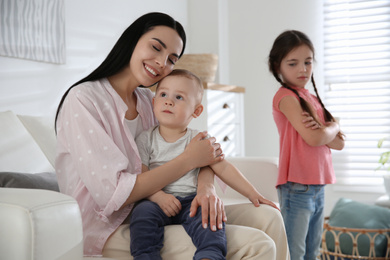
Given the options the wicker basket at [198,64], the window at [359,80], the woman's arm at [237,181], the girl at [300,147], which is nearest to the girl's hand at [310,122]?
the girl at [300,147]

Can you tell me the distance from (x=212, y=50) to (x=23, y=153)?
7.72 ft

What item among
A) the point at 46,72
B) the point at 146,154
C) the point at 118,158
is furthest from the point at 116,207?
the point at 46,72

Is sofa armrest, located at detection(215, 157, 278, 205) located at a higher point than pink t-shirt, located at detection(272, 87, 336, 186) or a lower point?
lower

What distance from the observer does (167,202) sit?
1.25 metres

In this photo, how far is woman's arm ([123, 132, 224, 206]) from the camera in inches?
48.6

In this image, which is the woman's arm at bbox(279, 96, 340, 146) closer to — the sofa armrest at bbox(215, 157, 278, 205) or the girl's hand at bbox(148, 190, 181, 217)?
the sofa armrest at bbox(215, 157, 278, 205)

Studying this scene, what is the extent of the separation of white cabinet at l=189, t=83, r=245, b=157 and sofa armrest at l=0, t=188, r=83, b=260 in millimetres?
2042

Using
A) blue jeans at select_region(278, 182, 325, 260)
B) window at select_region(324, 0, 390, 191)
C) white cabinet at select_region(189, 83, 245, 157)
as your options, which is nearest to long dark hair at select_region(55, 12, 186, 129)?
blue jeans at select_region(278, 182, 325, 260)

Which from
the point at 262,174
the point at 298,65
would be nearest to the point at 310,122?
the point at 298,65

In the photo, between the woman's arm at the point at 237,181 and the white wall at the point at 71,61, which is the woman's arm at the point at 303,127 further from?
the white wall at the point at 71,61

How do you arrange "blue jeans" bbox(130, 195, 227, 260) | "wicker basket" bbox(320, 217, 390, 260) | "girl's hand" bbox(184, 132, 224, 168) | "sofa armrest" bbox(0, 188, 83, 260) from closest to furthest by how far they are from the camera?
"sofa armrest" bbox(0, 188, 83, 260), "blue jeans" bbox(130, 195, 227, 260), "girl's hand" bbox(184, 132, 224, 168), "wicker basket" bbox(320, 217, 390, 260)

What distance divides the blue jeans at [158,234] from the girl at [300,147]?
30.7 inches

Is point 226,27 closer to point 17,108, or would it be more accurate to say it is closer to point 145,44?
point 17,108

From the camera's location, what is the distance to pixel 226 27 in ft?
12.6
